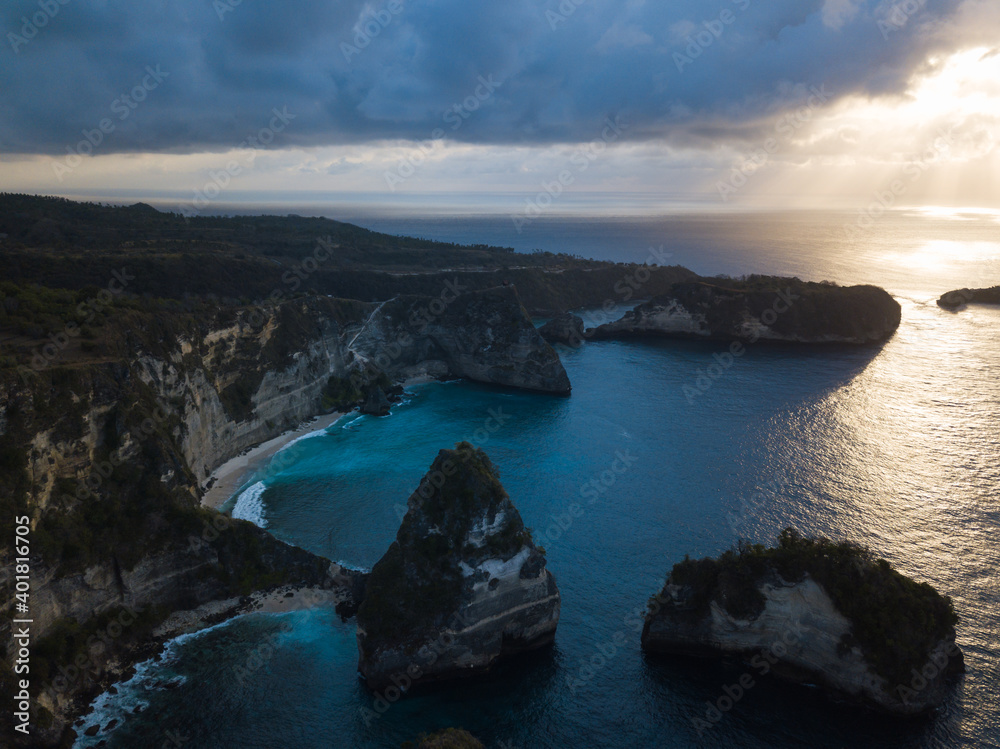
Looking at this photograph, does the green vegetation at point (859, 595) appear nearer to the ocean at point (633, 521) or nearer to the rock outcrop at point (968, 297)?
the ocean at point (633, 521)

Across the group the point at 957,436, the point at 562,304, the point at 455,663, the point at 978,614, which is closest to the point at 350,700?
the point at 455,663

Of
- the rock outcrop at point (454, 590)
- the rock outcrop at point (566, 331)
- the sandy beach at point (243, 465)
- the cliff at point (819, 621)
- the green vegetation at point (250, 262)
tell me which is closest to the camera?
the cliff at point (819, 621)

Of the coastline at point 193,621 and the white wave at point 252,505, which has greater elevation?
the white wave at point 252,505

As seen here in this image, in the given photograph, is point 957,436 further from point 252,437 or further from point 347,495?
point 252,437

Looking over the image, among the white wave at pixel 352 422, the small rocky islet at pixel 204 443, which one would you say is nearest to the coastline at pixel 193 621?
the small rocky islet at pixel 204 443

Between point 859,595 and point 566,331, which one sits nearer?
point 859,595

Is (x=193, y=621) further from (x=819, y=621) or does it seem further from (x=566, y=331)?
(x=566, y=331)


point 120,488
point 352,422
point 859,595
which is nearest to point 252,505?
point 120,488

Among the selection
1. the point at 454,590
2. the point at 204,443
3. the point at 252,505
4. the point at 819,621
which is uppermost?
the point at 204,443
